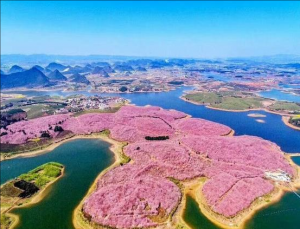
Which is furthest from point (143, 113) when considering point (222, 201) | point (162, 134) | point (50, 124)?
point (222, 201)

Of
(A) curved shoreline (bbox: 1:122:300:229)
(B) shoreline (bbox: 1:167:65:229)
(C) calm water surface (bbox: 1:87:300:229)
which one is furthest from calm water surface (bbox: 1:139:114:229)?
(A) curved shoreline (bbox: 1:122:300:229)

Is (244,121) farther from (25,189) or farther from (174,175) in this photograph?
(25,189)

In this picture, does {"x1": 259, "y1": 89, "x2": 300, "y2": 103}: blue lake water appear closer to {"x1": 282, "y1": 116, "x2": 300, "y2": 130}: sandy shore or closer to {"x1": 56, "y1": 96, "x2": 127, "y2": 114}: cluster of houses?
{"x1": 282, "y1": 116, "x2": 300, "y2": 130}: sandy shore

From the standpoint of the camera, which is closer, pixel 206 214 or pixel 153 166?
pixel 206 214

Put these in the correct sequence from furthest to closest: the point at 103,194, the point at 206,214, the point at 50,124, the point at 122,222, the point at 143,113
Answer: the point at 143,113 → the point at 50,124 → the point at 103,194 → the point at 206,214 → the point at 122,222

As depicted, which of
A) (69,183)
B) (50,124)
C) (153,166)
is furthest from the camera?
(50,124)

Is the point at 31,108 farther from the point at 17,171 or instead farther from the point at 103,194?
the point at 103,194
